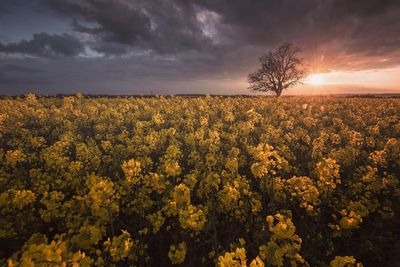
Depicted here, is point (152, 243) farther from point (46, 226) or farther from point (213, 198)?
point (46, 226)

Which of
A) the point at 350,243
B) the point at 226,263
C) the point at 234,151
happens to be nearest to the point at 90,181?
the point at 226,263

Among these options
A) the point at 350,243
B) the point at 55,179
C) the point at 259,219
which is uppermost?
the point at 55,179

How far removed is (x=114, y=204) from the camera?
18.0 ft

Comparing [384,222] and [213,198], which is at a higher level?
[213,198]

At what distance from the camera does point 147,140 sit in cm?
1009

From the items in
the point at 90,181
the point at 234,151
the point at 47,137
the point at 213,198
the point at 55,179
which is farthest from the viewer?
the point at 47,137

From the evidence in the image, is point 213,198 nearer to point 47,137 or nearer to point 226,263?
point 226,263

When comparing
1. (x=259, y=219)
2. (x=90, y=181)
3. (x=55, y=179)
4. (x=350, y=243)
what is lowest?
(x=350, y=243)

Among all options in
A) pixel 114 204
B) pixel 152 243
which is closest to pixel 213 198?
pixel 152 243

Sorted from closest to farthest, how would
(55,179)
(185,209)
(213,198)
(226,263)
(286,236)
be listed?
(226,263)
(286,236)
(185,209)
(213,198)
(55,179)

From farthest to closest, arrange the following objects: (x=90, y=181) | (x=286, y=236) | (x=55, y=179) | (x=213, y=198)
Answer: (x=55, y=179), (x=213, y=198), (x=90, y=181), (x=286, y=236)

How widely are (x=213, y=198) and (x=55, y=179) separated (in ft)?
16.4

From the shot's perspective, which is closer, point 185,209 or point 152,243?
point 185,209

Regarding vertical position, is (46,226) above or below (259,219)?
below
